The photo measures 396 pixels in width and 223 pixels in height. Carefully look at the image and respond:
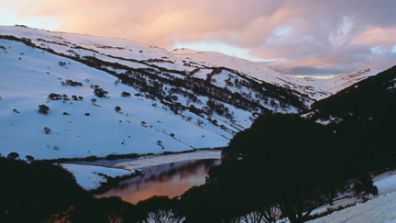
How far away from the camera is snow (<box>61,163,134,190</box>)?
291 ft

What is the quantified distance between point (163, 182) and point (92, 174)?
14328mm

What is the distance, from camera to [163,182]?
9300 cm

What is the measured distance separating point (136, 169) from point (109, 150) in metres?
24.2

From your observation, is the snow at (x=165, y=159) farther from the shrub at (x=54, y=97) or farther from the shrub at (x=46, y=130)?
the shrub at (x=54, y=97)

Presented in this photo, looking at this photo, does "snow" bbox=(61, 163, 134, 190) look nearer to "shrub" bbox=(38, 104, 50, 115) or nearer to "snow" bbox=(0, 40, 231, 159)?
"snow" bbox=(0, 40, 231, 159)

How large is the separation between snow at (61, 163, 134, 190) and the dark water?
3.60 meters

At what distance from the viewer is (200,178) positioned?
312 ft

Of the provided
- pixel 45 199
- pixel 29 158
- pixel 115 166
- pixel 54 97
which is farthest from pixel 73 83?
pixel 45 199

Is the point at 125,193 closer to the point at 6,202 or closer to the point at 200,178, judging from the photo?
the point at 200,178

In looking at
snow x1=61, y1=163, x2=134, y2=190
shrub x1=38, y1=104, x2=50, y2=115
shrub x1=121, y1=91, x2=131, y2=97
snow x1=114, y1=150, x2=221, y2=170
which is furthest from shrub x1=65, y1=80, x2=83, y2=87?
snow x1=61, y1=163, x2=134, y2=190

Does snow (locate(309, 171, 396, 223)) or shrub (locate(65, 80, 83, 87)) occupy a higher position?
shrub (locate(65, 80, 83, 87))

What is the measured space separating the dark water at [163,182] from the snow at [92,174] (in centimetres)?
360

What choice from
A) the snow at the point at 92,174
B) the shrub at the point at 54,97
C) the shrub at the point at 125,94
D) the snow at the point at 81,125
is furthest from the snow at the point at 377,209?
the shrub at the point at 125,94

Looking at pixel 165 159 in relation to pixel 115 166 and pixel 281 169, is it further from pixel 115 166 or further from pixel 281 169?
pixel 281 169
